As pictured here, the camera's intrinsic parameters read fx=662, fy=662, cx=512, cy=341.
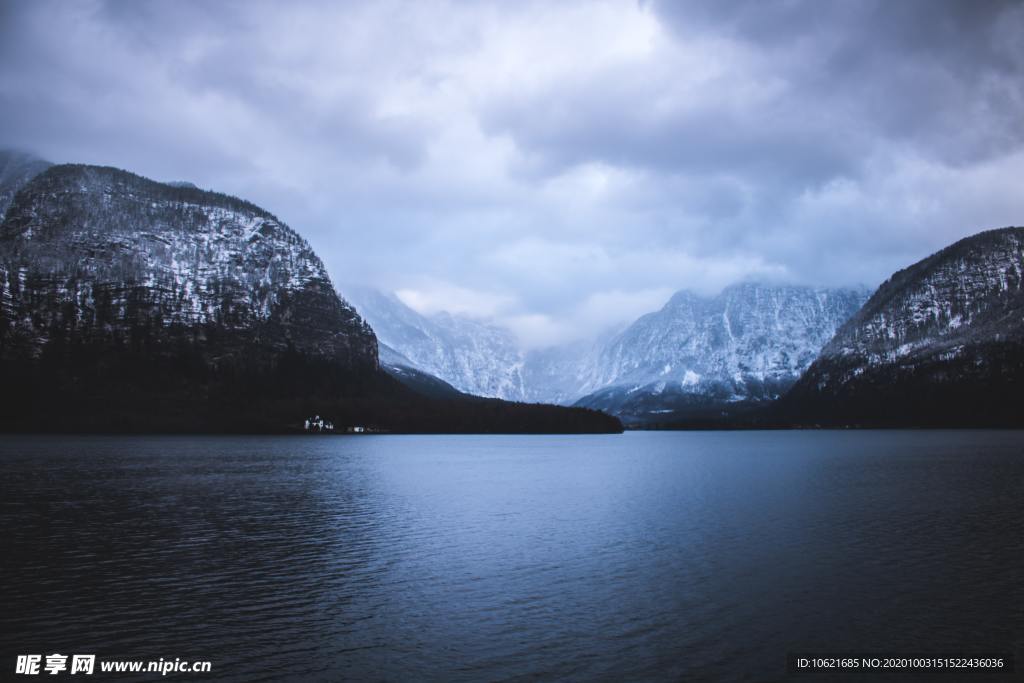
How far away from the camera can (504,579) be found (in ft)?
140

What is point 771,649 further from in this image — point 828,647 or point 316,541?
point 316,541

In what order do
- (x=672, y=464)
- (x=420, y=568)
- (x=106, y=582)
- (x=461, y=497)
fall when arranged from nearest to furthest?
(x=106, y=582)
(x=420, y=568)
(x=461, y=497)
(x=672, y=464)

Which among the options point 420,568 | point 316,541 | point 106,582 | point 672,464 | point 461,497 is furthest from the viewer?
point 672,464

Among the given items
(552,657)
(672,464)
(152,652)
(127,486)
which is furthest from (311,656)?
(672,464)

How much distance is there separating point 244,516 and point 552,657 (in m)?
46.6

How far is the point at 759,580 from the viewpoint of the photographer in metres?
41.2

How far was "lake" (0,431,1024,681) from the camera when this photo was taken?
29203 millimetres

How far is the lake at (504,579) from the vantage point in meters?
29.2

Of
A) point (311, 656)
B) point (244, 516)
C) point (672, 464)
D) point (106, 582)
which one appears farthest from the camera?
point (672, 464)

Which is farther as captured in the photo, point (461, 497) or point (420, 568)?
point (461, 497)

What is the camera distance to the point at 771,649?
29438 mm

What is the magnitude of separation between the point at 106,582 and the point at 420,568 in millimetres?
19046

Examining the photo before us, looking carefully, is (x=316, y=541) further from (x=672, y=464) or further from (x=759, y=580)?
(x=672, y=464)

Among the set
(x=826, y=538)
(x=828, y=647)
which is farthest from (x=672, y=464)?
(x=828, y=647)
